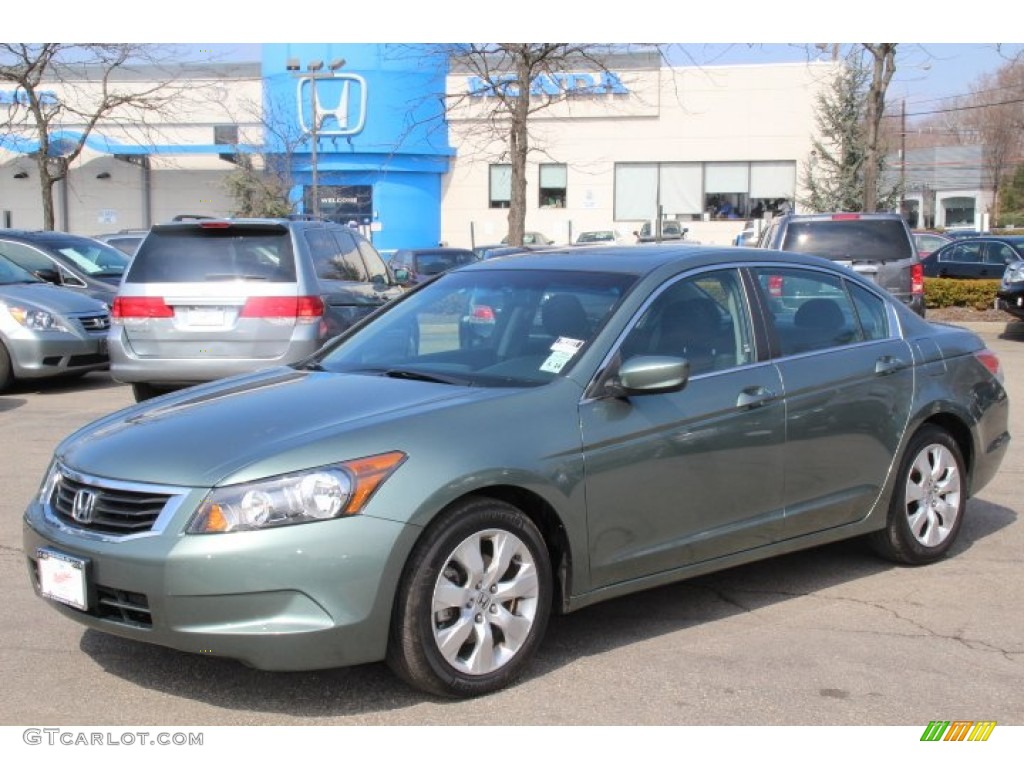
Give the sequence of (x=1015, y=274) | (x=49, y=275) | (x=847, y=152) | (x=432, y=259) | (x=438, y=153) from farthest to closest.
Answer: (x=438, y=153) < (x=847, y=152) < (x=432, y=259) < (x=1015, y=274) < (x=49, y=275)

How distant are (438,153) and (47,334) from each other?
118ft

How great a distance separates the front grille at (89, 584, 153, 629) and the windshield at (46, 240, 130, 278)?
1164 cm

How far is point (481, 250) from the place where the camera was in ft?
87.8

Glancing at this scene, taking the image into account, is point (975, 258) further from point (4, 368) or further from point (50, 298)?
point (4, 368)

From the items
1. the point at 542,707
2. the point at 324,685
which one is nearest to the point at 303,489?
the point at 324,685

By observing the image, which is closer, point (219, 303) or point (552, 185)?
point (219, 303)

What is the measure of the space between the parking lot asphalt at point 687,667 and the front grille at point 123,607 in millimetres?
334

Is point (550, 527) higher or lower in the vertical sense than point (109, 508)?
lower

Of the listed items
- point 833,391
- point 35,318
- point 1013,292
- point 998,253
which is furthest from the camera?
point 998,253

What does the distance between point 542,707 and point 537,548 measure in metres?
0.56

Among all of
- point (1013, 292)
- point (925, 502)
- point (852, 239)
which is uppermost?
point (852, 239)

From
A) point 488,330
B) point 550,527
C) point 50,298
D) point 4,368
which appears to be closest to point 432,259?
point 50,298

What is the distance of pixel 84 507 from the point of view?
166 inches

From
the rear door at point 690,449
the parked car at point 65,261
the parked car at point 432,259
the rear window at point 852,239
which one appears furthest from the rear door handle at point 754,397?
the parked car at point 432,259
